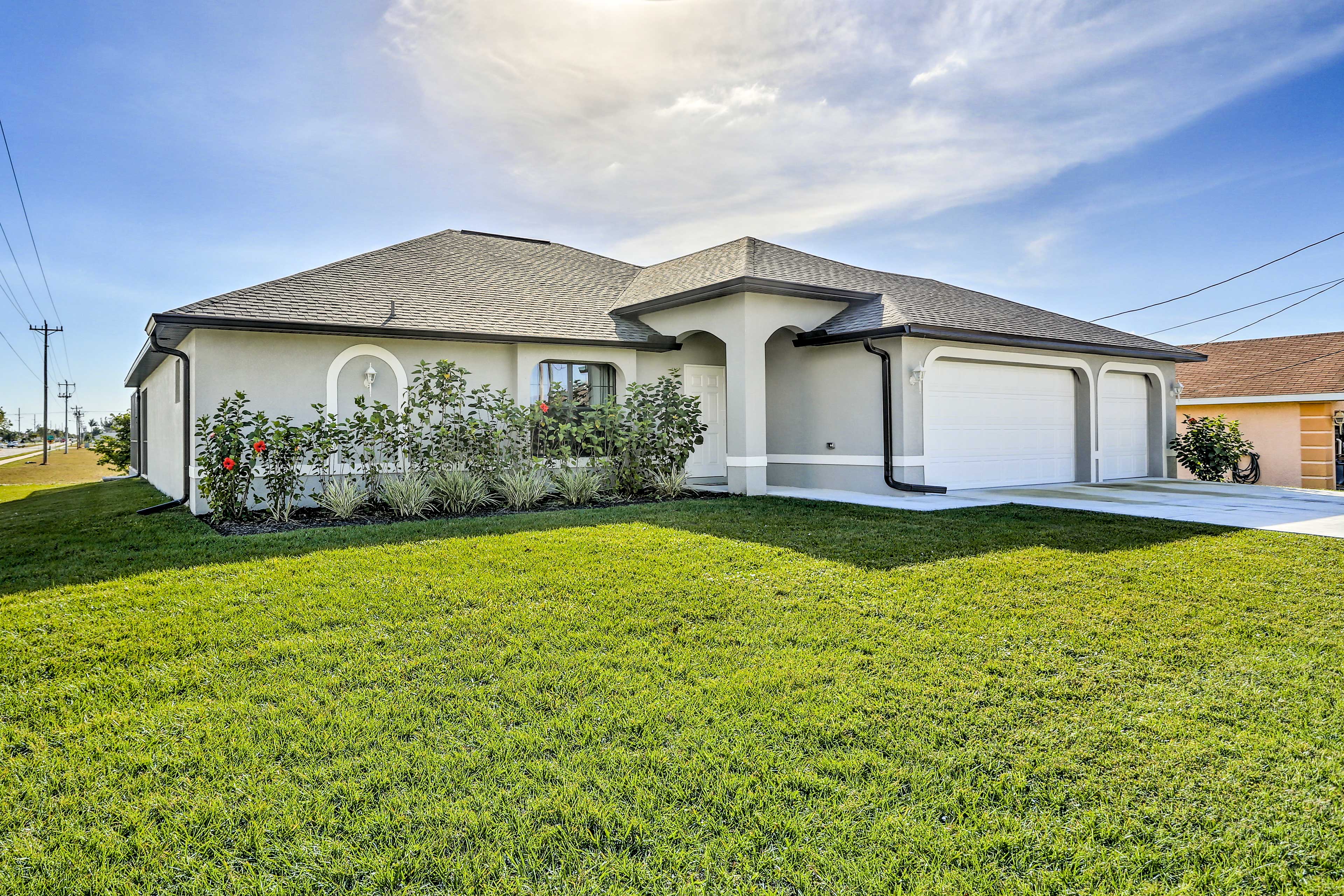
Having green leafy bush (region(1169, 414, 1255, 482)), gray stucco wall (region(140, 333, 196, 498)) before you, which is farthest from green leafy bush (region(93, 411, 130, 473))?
green leafy bush (region(1169, 414, 1255, 482))

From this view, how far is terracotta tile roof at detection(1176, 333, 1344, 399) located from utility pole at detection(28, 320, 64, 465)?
50.3 m

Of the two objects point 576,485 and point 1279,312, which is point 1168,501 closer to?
point 576,485

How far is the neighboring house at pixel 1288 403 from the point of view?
57.1 feet

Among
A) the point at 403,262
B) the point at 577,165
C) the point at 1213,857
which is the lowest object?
the point at 1213,857

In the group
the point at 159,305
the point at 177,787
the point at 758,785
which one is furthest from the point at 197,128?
the point at 758,785

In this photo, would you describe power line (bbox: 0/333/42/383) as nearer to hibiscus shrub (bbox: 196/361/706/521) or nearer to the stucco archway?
hibiscus shrub (bbox: 196/361/706/521)

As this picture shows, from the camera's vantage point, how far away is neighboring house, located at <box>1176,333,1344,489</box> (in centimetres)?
1739

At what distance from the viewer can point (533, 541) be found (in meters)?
7.25

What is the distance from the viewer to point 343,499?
9.19 metres

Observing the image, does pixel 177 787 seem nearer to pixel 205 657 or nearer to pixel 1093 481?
pixel 205 657

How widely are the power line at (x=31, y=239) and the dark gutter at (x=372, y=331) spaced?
630 cm

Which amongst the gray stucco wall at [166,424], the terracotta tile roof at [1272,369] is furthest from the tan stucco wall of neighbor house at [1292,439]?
the gray stucco wall at [166,424]

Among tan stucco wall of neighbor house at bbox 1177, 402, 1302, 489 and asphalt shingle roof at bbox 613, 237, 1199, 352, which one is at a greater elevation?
asphalt shingle roof at bbox 613, 237, 1199, 352

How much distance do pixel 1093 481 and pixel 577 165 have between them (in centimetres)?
1208
